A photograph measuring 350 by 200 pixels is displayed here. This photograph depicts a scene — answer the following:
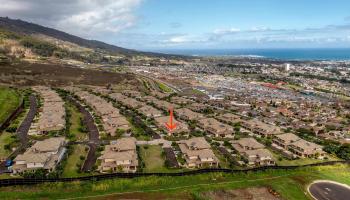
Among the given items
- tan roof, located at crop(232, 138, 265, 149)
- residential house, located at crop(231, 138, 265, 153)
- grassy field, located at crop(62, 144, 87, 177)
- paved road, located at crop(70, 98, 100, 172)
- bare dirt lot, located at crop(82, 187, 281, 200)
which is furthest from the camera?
tan roof, located at crop(232, 138, 265, 149)

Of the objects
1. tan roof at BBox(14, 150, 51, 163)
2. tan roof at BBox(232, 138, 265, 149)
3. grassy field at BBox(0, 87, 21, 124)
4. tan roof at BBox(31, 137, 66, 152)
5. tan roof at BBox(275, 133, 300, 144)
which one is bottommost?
tan roof at BBox(275, 133, 300, 144)

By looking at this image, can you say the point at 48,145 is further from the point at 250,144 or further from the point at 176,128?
the point at 250,144

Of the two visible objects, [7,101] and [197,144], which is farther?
[7,101]

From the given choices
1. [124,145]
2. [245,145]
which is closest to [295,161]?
[245,145]

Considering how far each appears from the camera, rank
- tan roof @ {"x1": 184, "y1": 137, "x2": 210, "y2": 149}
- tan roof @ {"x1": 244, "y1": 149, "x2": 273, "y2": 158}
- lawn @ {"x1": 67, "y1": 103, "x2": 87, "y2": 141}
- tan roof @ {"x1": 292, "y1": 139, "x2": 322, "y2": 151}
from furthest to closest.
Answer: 1. lawn @ {"x1": 67, "y1": 103, "x2": 87, "y2": 141}
2. tan roof @ {"x1": 292, "y1": 139, "x2": 322, "y2": 151}
3. tan roof @ {"x1": 184, "y1": 137, "x2": 210, "y2": 149}
4. tan roof @ {"x1": 244, "y1": 149, "x2": 273, "y2": 158}

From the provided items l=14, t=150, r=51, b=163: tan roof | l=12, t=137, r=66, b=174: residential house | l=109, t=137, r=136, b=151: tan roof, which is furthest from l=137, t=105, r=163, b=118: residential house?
l=14, t=150, r=51, b=163: tan roof

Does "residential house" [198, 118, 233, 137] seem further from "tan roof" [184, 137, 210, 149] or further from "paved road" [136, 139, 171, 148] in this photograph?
"paved road" [136, 139, 171, 148]
